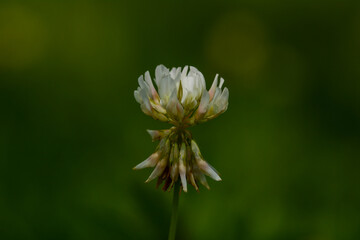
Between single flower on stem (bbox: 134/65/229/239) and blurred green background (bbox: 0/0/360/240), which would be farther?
blurred green background (bbox: 0/0/360/240)

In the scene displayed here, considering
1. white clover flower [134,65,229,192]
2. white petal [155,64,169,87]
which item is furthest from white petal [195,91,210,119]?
white petal [155,64,169,87]

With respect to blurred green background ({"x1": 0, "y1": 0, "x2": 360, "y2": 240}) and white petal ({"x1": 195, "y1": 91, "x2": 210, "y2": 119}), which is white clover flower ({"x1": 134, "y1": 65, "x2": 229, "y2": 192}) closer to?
white petal ({"x1": 195, "y1": 91, "x2": 210, "y2": 119})

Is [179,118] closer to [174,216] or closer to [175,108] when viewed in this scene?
[175,108]

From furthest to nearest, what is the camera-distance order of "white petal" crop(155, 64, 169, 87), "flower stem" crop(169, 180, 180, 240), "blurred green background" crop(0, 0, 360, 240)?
"blurred green background" crop(0, 0, 360, 240) < "white petal" crop(155, 64, 169, 87) < "flower stem" crop(169, 180, 180, 240)

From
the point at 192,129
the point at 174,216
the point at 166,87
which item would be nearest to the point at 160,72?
the point at 166,87

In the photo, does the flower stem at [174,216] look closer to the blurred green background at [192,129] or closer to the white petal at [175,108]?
the white petal at [175,108]

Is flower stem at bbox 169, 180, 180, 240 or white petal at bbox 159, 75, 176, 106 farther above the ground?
white petal at bbox 159, 75, 176, 106

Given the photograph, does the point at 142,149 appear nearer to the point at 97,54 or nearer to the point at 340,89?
the point at 97,54

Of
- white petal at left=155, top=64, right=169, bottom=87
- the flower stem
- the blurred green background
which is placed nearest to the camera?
the flower stem
